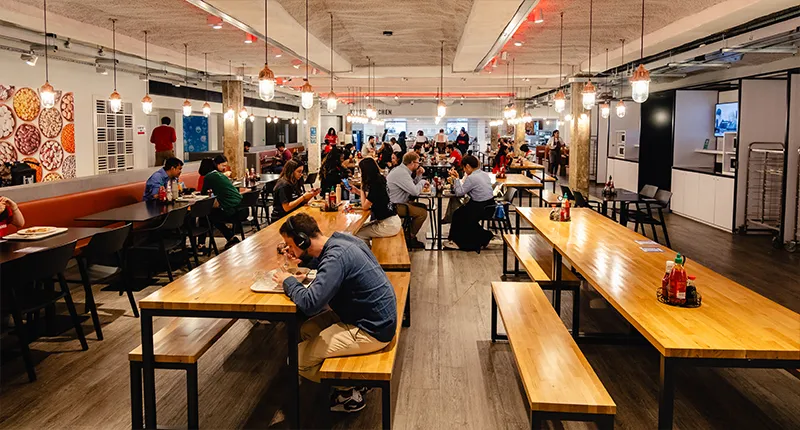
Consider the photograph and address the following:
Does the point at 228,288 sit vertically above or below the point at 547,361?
above

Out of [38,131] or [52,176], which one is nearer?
[38,131]

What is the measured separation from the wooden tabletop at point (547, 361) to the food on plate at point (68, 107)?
10449 mm

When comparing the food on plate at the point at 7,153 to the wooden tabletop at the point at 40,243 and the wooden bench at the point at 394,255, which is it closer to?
the wooden tabletop at the point at 40,243

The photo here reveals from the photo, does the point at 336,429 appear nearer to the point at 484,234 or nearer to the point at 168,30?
the point at 484,234

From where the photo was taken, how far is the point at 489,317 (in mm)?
5562

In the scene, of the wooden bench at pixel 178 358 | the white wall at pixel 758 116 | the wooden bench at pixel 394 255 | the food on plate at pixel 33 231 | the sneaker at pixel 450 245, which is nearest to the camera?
the wooden bench at pixel 178 358

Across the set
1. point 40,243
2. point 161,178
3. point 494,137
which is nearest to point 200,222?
point 161,178

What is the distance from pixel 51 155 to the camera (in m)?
11.5

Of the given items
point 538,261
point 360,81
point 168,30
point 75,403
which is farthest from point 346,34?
point 360,81

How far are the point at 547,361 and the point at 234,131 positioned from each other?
11394 mm

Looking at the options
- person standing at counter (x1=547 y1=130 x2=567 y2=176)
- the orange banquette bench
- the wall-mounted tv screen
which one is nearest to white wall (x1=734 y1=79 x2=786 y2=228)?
the wall-mounted tv screen

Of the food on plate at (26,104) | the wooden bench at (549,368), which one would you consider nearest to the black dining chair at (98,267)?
the wooden bench at (549,368)

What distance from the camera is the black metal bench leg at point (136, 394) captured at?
10.8ft

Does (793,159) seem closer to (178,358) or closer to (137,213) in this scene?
(137,213)
